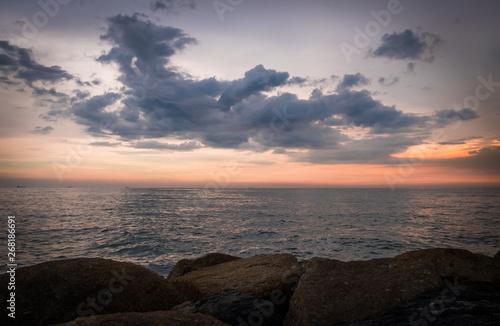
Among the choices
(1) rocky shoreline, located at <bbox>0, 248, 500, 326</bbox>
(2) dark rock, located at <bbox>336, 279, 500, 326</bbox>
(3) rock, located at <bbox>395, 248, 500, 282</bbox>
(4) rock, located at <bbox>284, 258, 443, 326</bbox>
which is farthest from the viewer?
(3) rock, located at <bbox>395, 248, 500, 282</bbox>

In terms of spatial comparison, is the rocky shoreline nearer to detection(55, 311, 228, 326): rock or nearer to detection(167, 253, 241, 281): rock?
detection(55, 311, 228, 326): rock

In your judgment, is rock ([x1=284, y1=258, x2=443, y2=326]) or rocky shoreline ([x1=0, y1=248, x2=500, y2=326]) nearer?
rocky shoreline ([x1=0, y1=248, x2=500, y2=326])

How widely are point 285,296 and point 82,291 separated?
14.4ft

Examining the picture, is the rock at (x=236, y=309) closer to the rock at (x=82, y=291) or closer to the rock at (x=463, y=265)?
the rock at (x=82, y=291)

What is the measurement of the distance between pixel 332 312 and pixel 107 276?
180 inches

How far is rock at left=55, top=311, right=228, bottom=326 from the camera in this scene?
148 inches

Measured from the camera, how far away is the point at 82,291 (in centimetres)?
554

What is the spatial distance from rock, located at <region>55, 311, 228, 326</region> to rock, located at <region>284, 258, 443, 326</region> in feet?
7.34

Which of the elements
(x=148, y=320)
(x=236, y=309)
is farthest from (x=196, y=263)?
(x=148, y=320)

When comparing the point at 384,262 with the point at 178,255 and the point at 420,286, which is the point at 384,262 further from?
the point at 178,255

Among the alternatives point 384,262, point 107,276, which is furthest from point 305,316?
point 107,276

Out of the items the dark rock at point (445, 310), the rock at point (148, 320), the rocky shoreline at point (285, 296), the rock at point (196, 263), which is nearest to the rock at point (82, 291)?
the rocky shoreline at point (285, 296)

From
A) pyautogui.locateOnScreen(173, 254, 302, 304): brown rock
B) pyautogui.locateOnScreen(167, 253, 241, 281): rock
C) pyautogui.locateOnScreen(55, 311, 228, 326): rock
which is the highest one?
pyautogui.locateOnScreen(55, 311, 228, 326): rock

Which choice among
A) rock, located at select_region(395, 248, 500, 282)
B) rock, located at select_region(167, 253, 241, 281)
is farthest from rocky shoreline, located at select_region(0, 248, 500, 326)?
rock, located at select_region(167, 253, 241, 281)
